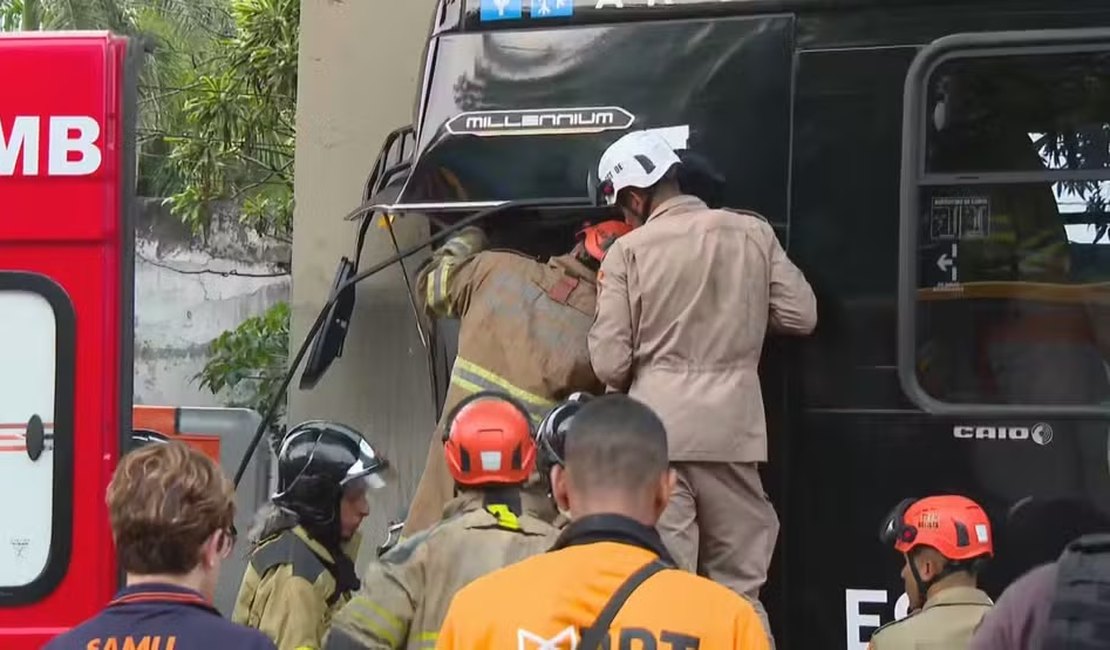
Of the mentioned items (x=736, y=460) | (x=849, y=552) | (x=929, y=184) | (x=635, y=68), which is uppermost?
(x=635, y=68)

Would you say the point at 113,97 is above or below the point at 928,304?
above

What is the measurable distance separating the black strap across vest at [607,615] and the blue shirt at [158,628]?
1.70 ft

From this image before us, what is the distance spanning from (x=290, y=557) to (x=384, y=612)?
960 mm

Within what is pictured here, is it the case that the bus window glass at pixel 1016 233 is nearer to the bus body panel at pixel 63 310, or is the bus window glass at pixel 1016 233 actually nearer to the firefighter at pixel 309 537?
the firefighter at pixel 309 537

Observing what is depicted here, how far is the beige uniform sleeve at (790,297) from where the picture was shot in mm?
4043

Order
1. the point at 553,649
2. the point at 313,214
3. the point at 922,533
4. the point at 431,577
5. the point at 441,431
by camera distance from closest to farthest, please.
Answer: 1. the point at 553,649
2. the point at 431,577
3. the point at 922,533
4. the point at 441,431
5. the point at 313,214

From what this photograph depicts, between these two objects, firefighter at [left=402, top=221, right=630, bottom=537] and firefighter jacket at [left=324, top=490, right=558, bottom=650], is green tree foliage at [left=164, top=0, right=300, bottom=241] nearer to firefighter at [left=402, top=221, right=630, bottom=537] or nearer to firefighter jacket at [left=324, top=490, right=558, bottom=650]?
firefighter at [left=402, top=221, right=630, bottom=537]

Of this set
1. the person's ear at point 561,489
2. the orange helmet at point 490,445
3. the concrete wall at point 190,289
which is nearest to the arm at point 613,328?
the orange helmet at point 490,445

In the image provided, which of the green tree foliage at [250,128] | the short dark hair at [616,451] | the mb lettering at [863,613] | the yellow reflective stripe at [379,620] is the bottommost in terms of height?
the mb lettering at [863,613]

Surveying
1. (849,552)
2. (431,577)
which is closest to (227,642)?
(431,577)

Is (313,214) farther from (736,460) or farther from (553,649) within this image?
(553,649)

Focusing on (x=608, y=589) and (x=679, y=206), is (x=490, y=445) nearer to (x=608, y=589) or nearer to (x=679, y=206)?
(x=679, y=206)

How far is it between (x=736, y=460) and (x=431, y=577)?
112 cm

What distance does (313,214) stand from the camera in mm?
5324
